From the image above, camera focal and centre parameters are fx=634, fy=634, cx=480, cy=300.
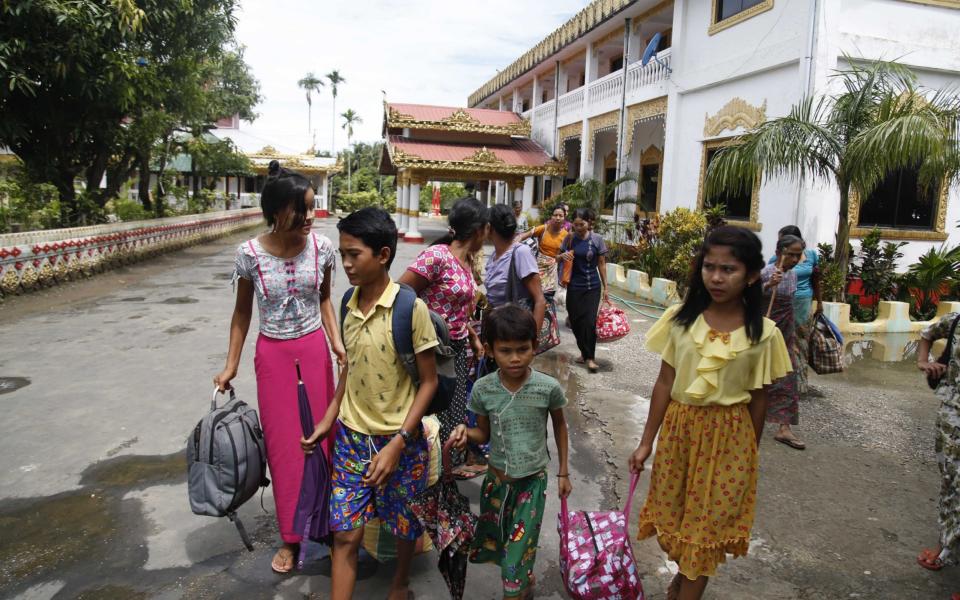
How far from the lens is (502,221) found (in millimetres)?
3703

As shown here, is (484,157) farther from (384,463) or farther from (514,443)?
(384,463)

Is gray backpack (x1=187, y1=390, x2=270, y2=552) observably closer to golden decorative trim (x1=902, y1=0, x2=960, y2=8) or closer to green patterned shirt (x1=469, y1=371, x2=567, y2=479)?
green patterned shirt (x1=469, y1=371, x2=567, y2=479)

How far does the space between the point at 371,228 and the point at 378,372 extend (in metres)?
0.50

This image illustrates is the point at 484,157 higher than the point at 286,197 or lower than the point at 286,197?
higher

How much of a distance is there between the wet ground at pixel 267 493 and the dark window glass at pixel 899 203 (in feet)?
13.9

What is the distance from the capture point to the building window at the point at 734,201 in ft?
34.8

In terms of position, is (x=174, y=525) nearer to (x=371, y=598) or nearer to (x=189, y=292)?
(x=371, y=598)

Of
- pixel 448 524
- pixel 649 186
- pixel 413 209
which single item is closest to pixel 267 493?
pixel 448 524

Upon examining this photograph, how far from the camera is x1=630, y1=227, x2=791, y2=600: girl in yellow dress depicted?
7.02 ft

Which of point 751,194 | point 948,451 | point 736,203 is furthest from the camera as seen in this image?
point 736,203

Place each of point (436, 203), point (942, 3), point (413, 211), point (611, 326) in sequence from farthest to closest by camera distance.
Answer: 1. point (436, 203)
2. point (413, 211)
3. point (942, 3)
4. point (611, 326)

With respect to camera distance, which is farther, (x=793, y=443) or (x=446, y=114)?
(x=446, y=114)

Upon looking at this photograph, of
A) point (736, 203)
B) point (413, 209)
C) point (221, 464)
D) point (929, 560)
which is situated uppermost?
point (736, 203)

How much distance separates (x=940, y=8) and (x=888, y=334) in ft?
17.6
